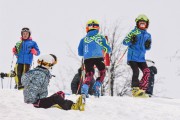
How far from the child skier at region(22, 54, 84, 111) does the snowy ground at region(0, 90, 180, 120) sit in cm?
15

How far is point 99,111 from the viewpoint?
8.10 meters

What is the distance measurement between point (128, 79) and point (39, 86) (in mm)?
19423

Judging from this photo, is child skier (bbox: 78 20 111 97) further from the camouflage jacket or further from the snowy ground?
the camouflage jacket

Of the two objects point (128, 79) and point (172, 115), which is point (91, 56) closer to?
point (172, 115)

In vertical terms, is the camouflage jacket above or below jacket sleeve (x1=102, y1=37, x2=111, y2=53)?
below

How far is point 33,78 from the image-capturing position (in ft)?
26.7

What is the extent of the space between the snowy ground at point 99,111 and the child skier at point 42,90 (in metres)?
0.15

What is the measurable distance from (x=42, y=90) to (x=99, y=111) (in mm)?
1213

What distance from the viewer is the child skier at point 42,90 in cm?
794

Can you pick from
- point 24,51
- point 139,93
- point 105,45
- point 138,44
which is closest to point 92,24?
point 105,45

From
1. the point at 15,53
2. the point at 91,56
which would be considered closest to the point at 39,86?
the point at 91,56

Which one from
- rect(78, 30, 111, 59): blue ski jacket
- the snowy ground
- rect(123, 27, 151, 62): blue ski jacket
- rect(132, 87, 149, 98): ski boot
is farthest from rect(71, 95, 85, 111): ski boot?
rect(123, 27, 151, 62): blue ski jacket

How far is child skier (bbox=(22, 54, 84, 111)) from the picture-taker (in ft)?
26.0

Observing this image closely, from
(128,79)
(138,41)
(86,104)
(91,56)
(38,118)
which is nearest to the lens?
(38,118)
